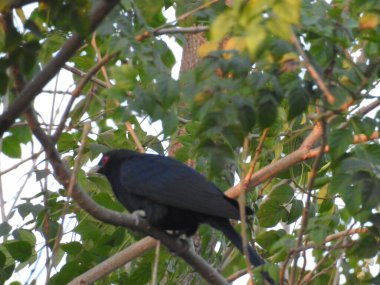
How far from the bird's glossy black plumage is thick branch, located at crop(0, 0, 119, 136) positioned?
163 centimetres

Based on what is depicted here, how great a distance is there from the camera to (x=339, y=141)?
3807 mm

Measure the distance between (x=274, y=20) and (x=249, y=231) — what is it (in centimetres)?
268

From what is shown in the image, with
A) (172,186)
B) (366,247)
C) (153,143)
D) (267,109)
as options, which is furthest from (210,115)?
(153,143)

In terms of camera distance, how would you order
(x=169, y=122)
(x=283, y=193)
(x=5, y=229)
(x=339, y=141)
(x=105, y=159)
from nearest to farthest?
1. (x=339, y=141)
2. (x=169, y=122)
3. (x=5, y=229)
4. (x=283, y=193)
5. (x=105, y=159)

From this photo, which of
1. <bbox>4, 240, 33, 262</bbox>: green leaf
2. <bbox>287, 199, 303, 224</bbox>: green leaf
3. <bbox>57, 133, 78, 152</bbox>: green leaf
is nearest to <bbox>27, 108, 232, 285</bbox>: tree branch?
<bbox>4, 240, 33, 262</bbox>: green leaf

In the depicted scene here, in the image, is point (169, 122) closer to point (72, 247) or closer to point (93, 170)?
point (72, 247)

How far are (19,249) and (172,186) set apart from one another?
0.96 metres

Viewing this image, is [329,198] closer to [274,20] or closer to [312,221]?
[312,221]

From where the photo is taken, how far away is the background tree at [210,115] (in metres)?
3.20

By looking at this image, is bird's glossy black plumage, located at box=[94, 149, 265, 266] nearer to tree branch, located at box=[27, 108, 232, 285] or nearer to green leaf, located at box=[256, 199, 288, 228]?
tree branch, located at box=[27, 108, 232, 285]

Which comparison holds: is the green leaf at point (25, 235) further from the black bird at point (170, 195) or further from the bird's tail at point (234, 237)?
the bird's tail at point (234, 237)

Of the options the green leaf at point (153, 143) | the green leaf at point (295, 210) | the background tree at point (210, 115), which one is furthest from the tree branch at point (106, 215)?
the green leaf at point (153, 143)

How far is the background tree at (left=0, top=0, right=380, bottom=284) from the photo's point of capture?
3.20m

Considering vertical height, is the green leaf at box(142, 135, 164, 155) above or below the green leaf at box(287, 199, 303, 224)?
above
